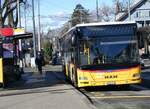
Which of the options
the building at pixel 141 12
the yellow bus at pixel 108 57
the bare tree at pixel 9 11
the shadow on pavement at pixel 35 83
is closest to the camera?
the yellow bus at pixel 108 57

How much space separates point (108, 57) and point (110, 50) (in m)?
0.32

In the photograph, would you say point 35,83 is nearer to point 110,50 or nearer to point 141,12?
point 110,50

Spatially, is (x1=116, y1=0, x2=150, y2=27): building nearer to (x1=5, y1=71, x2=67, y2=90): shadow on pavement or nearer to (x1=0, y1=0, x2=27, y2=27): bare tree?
(x1=0, y1=0, x2=27, y2=27): bare tree

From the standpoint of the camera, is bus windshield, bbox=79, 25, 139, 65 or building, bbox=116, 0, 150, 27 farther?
building, bbox=116, 0, 150, 27

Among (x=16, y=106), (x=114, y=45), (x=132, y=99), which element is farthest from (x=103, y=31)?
(x=16, y=106)

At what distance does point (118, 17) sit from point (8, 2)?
61.3 m

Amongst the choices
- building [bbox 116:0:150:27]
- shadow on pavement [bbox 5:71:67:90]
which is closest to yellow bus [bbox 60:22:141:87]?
shadow on pavement [bbox 5:71:67:90]

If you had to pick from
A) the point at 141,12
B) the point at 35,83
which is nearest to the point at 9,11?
the point at 35,83

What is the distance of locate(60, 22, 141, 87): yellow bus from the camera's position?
25141 mm

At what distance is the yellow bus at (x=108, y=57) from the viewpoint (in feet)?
82.5

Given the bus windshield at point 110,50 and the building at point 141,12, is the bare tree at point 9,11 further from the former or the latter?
the building at point 141,12

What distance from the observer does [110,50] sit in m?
25.2

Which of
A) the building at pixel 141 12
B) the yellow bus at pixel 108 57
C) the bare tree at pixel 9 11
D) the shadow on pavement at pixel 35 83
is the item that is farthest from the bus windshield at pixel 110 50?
the building at pixel 141 12

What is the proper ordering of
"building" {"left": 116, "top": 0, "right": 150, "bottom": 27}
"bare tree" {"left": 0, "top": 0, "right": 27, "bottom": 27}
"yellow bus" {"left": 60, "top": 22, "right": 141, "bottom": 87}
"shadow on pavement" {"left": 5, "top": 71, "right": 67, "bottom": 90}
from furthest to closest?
"building" {"left": 116, "top": 0, "right": 150, "bottom": 27} < "bare tree" {"left": 0, "top": 0, "right": 27, "bottom": 27} < "shadow on pavement" {"left": 5, "top": 71, "right": 67, "bottom": 90} < "yellow bus" {"left": 60, "top": 22, "right": 141, "bottom": 87}
